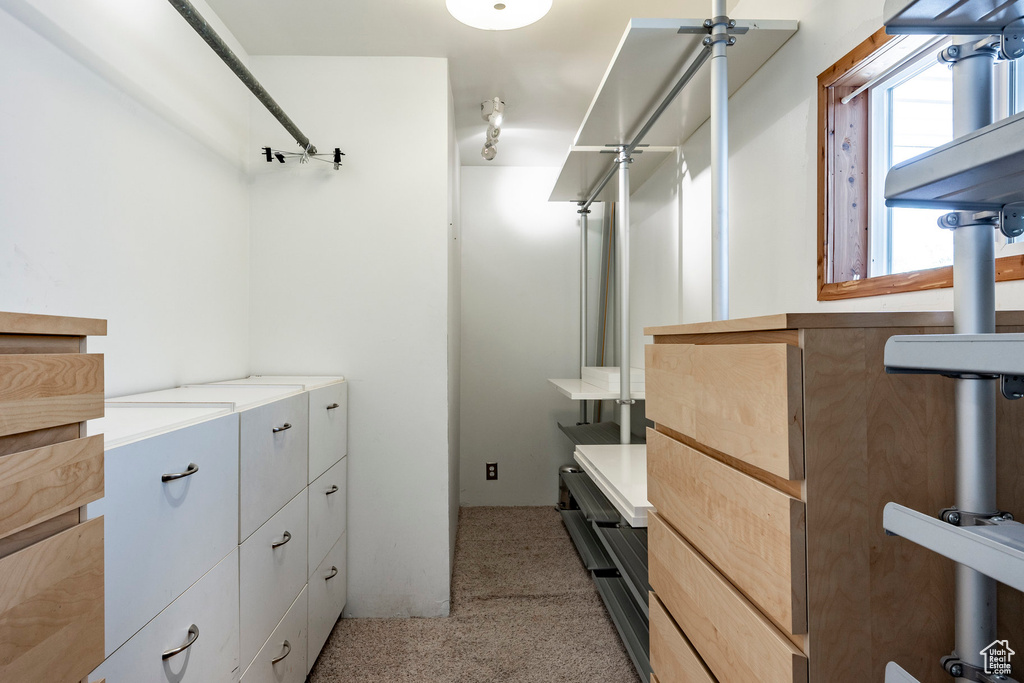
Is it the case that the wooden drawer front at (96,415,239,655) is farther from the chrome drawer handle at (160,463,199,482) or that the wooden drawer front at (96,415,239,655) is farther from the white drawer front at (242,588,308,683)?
the white drawer front at (242,588,308,683)

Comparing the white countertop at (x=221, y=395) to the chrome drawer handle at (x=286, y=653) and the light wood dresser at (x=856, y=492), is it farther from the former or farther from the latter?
the light wood dresser at (x=856, y=492)

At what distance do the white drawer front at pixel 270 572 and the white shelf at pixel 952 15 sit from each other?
159cm

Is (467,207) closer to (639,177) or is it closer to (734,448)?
(639,177)

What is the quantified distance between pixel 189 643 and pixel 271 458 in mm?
499

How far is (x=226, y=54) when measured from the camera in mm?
1490

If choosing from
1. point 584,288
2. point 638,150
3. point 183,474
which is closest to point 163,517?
point 183,474

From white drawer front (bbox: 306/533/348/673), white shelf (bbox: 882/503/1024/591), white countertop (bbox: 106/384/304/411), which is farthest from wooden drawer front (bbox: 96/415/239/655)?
white shelf (bbox: 882/503/1024/591)

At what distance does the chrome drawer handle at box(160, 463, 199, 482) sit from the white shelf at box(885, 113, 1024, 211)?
1188mm

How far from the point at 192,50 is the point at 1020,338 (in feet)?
7.44

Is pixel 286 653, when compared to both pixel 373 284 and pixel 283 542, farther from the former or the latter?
pixel 373 284

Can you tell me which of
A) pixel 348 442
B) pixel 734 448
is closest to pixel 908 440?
pixel 734 448

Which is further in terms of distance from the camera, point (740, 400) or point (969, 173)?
point (740, 400)

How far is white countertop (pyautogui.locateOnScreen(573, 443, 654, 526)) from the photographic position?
1.43 metres

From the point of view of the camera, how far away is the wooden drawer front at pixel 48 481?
0.54 meters
